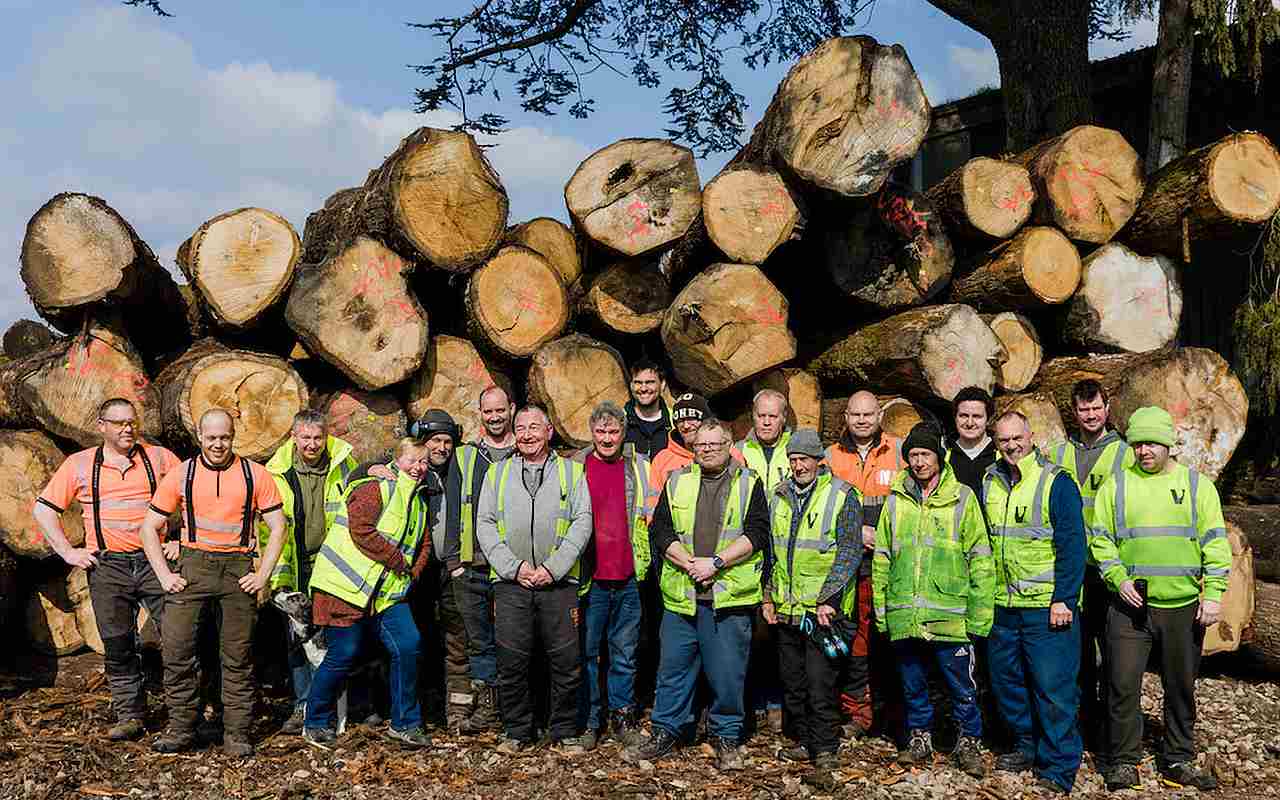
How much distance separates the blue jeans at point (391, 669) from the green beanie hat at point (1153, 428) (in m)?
3.78

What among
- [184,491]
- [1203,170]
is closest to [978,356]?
[1203,170]

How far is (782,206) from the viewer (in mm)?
6262

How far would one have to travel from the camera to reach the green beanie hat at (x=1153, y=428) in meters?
4.87

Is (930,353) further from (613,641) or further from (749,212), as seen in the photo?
(613,641)

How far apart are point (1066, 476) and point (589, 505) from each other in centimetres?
239

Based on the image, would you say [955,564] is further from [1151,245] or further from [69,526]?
[69,526]

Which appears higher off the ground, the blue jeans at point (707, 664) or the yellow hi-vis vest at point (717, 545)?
the yellow hi-vis vest at point (717, 545)

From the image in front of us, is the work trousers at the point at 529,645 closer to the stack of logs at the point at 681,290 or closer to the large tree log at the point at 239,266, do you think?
the stack of logs at the point at 681,290

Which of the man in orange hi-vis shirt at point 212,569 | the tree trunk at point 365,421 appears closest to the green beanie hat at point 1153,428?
the tree trunk at point 365,421

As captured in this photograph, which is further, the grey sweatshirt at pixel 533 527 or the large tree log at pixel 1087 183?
the large tree log at pixel 1087 183

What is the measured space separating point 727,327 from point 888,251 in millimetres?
1392

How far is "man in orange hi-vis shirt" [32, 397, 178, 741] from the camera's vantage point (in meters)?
5.55

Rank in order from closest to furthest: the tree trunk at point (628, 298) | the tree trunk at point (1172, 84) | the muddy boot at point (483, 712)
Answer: the muddy boot at point (483, 712)
the tree trunk at point (628, 298)
the tree trunk at point (1172, 84)

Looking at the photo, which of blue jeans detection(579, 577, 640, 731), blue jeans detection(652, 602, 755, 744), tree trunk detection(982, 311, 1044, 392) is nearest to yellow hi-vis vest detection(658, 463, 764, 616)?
blue jeans detection(652, 602, 755, 744)
